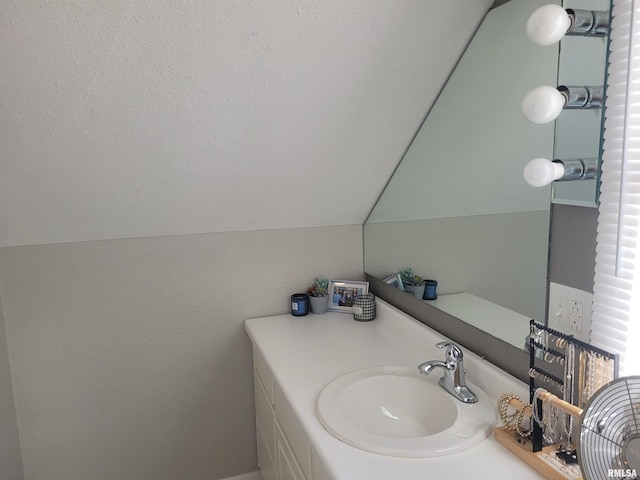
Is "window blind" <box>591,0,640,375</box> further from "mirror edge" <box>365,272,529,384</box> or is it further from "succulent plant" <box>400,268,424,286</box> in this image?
"succulent plant" <box>400,268,424,286</box>

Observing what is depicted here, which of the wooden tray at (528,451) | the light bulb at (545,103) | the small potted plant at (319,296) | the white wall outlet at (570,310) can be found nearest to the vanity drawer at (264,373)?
the small potted plant at (319,296)

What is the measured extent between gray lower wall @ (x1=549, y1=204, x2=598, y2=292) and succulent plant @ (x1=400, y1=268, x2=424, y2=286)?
0.66 metres

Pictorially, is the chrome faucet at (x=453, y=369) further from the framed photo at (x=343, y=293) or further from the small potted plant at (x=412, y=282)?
the framed photo at (x=343, y=293)

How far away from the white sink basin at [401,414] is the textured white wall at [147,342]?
1.94 feet

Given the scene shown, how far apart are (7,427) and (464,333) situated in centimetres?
167

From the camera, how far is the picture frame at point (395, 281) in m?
1.97

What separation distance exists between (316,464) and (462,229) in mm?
895

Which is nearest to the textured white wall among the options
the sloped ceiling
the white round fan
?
the sloped ceiling

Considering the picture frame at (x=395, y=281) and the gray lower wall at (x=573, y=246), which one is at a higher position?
the gray lower wall at (x=573, y=246)

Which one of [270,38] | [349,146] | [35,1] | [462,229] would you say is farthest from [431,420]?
[35,1]

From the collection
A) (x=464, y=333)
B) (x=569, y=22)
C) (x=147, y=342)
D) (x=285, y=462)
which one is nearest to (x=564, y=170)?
(x=569, y=22)

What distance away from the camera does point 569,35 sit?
108cm

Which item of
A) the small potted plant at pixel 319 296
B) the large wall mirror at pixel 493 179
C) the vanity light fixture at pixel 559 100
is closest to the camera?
the vanity light fixture at pixel 559 100

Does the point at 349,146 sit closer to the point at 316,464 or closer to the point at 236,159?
the point at 236,159
